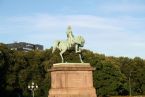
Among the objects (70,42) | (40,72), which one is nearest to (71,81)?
(70,42)

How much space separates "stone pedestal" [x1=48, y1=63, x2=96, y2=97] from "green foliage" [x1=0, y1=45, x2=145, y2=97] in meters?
38.3

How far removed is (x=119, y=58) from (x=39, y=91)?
2741 centimetres

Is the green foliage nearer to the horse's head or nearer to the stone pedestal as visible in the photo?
the horse's head

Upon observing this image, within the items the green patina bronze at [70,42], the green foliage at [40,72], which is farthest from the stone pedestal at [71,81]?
the green foliage at [40,72]

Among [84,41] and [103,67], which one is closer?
[84,41]

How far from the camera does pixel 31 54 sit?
301ft

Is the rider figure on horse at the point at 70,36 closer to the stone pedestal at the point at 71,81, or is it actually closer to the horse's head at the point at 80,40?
the horse's head at the point at 80,40

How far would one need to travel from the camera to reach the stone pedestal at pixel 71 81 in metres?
40.8

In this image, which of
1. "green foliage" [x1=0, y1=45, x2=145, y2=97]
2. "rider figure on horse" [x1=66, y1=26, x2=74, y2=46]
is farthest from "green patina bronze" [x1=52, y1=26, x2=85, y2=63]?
"green foliage" [x1=0, y1=45, x2=145, y2=97]

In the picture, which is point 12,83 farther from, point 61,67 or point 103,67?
point 61,67

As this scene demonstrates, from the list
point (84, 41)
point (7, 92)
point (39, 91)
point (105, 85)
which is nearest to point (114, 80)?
point (105, 85)

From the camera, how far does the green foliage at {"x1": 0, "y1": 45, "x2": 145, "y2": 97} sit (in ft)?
273

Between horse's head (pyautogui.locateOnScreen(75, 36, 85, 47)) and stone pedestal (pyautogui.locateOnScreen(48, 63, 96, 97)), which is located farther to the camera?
horse's head (pyautogui.locateOnScreen(75, 36, 85, 47))

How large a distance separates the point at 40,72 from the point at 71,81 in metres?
48.4
